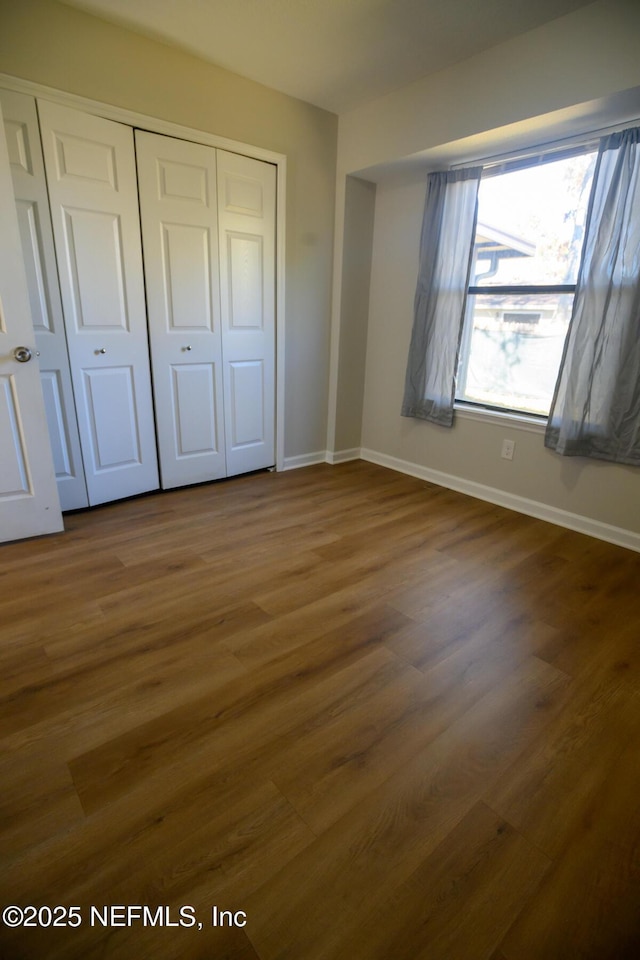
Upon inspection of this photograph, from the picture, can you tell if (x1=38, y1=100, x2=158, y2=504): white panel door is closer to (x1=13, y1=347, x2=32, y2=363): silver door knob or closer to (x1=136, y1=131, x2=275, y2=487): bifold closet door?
(x1=136, y1=131, x2=275, y2=487): bifold closet door

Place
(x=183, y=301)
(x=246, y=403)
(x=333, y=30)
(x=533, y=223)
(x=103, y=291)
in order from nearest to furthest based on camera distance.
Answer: (x=333, y=30) → (x=103, y=291) → (x=533, y=223) → (x=183, y=301) → (x=246, y=403)

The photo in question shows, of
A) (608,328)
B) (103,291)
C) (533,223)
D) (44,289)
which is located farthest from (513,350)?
(44,289)

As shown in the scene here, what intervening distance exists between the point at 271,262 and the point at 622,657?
3.15m

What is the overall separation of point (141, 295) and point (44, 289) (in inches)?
20.9

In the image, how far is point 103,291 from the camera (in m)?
2.71

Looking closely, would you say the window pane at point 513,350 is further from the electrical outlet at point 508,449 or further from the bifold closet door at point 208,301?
the bifold closet door at point 208,301

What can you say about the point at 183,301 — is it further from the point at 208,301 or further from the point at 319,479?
the point at 319,479

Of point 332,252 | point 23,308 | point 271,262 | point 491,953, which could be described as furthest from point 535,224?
point 491,953

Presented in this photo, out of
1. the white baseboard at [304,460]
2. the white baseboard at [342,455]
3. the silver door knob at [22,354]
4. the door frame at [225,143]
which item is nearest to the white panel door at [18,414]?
the silver door knob at [22,354]

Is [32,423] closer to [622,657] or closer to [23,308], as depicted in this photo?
[23,308]

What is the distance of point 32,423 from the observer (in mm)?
2396

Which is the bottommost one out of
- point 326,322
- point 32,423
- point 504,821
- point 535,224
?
point 504,821

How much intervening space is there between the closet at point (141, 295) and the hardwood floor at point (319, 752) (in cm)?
83

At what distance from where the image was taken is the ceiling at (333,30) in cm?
221
